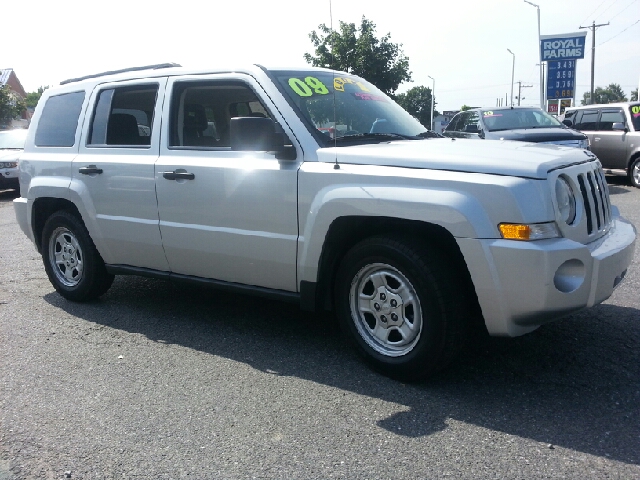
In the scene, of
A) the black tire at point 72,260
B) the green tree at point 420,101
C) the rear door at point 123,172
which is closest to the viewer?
the rear door at point 123,172

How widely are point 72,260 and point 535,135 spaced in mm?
8580

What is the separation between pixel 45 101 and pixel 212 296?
2.42 m

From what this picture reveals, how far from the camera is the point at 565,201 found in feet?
11.8

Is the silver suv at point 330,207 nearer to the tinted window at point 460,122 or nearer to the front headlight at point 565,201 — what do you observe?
the front headlight at point 565,201


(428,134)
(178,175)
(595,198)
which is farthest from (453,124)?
(595,198)

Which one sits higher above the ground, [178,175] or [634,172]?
[178,175]

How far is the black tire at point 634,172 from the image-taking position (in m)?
13.6

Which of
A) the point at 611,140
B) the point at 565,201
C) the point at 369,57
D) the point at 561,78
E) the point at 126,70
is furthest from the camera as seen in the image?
the point at 561,78

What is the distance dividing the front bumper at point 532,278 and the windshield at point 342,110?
4.42 ft

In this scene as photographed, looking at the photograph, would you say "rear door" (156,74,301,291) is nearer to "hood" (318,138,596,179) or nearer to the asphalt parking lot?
"hood" (318,138,596,179)

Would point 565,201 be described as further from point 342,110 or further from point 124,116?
point 124,116

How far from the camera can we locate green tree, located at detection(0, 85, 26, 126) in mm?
41188

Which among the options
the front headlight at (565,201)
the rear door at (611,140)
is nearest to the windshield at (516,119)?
the rear door at (611,140)

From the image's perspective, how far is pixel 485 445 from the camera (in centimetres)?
319
